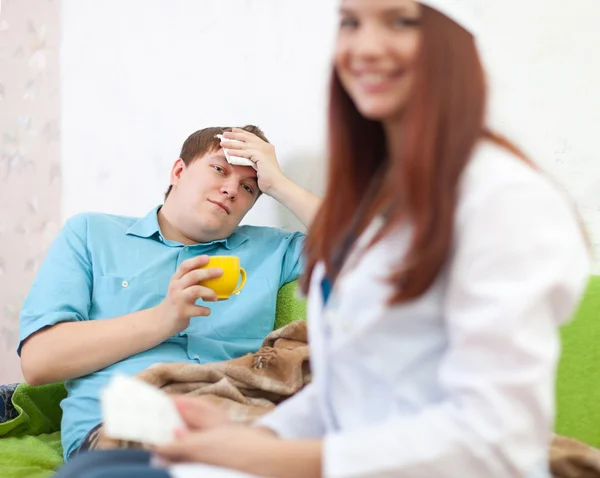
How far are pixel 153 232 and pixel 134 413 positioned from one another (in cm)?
104

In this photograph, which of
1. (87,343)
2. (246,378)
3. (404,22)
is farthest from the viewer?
(87,343)

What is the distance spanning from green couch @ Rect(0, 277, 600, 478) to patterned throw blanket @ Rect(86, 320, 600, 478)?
272 mm

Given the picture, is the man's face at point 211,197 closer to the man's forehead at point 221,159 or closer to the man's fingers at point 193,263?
the man's forehead at point 221,159

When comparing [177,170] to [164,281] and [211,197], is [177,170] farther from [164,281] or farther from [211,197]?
[164,281]

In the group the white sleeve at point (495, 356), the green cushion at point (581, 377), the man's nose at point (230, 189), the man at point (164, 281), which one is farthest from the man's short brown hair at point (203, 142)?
the white sleeve at point (495, 356)

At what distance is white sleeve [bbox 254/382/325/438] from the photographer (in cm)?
96

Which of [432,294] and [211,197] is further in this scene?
[211,197]

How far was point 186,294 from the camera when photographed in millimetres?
1476

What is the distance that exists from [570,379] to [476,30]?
0.74 meters

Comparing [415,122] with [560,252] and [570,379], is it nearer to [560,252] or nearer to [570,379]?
[560,252]

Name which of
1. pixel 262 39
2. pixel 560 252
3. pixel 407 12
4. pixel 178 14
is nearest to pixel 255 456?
pixel 560 252

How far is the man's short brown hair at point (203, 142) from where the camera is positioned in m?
1.83

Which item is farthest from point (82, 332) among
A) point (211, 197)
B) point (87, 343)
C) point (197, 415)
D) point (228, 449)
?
point (228, 449)

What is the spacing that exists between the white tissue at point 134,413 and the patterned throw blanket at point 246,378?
460mm
